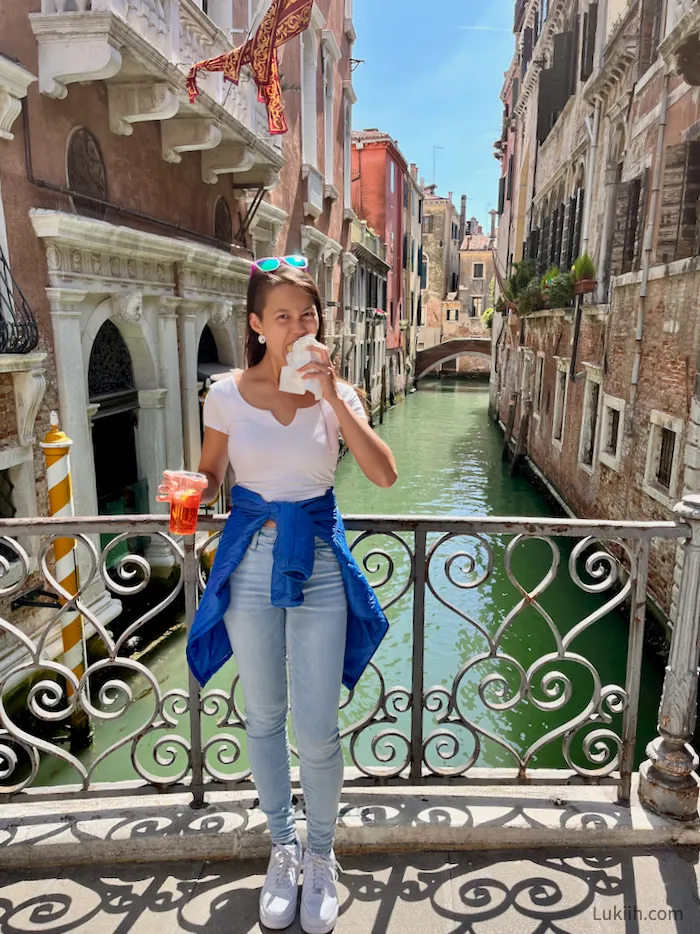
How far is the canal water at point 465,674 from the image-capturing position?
206cm

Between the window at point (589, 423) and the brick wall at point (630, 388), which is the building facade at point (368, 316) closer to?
the brick wall at point (630, 388)

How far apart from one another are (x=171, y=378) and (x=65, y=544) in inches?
114

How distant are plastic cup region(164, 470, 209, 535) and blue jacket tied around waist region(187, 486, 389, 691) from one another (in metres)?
0.09

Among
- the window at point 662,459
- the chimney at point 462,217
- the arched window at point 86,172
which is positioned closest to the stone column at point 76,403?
the arched window at point 86,172

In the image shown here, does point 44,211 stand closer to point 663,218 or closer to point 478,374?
point 663,218

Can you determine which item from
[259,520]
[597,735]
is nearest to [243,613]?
[259,520]

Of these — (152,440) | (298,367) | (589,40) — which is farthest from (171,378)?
(589,40)

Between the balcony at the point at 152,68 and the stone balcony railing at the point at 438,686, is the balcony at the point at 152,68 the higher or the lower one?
the higher one

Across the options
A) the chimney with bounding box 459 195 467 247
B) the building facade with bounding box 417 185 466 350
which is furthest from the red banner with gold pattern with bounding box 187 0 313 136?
the chimney with bounding box 459 195 467 247

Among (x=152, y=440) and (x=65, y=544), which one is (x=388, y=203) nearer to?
(x=152, y=440)

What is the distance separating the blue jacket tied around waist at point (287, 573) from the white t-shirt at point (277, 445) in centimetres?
3

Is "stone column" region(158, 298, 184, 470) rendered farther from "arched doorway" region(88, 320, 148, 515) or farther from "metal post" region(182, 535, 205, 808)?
"metal post" region(182, 535, 205, 808)

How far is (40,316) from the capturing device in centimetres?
499

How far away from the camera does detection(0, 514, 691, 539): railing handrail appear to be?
1869 mm
